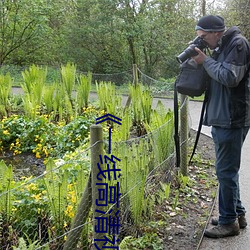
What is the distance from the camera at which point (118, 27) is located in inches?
602

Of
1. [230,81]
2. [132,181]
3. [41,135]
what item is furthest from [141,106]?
[230,81]

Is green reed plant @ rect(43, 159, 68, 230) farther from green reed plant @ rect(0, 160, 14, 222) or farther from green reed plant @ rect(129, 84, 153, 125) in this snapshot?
green reed plant @ rect(129, 84, 153, 125)

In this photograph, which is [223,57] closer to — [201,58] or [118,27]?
[201,58]

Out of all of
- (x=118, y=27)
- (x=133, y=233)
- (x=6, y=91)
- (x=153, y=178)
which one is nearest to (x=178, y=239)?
(x=133, y=233)

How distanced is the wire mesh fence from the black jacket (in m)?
0.84

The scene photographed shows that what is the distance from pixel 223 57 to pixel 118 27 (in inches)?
506

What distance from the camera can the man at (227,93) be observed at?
2.82 meters

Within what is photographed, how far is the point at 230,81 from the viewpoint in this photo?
9.13 feet

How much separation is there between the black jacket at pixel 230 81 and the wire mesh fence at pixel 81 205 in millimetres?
839

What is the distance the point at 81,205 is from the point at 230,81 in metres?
1.43

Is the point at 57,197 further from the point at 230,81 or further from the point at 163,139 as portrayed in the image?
the point at 163,139

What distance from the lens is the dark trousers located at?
9.86 ft

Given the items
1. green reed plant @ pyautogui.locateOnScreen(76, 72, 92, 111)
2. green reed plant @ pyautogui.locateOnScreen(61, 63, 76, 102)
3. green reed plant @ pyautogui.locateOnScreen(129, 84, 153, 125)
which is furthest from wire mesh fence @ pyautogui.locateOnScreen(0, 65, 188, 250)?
green reed plant @ pyautogui.locateOnScreen(61, 63, 76, 102)


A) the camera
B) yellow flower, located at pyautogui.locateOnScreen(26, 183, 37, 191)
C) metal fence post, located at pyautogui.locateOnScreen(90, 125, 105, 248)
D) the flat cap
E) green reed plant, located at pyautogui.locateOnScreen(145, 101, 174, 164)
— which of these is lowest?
yellow flower, located at pyautogui.locateOnScreen(26, 183, 37, 191)
